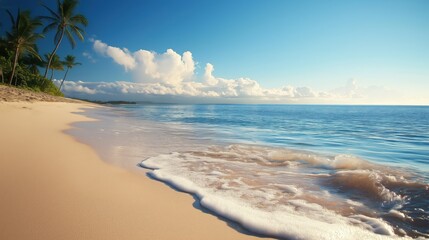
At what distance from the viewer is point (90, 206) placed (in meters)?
2.81

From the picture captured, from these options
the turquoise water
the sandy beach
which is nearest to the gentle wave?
the sandy beach

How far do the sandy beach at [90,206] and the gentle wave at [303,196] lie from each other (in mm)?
402

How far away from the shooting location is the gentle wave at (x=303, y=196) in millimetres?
2662

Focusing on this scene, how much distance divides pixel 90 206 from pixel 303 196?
9.84 feet

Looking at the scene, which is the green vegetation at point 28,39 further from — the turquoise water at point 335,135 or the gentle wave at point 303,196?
the gentle wave at point 303,196

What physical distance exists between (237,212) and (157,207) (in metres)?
1.00

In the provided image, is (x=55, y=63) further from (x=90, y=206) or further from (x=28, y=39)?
(x=90, y=206)

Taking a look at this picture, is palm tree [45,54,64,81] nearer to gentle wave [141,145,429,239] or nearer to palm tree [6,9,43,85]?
palm tree [6,9,43,85]

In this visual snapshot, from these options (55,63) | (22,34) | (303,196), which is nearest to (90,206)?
(303,196)

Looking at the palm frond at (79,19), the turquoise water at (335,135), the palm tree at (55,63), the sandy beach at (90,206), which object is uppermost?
the palm frond at (79,19)

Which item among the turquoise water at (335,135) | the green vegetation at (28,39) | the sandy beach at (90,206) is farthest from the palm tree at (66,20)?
the sandy beach at (90,206)

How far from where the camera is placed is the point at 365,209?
10.8 ft

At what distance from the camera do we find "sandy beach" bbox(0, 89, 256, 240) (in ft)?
7.55

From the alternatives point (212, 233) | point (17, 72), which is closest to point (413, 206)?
point (212, 233)
